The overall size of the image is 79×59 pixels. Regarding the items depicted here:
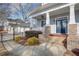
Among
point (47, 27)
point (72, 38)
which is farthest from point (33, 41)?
point (72, 38)

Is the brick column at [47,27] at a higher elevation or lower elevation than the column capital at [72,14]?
lower

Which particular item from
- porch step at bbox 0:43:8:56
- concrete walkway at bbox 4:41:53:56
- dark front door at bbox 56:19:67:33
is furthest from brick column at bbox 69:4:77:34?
porch step at bbox 0:43:8:56

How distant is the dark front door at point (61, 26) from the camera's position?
9.89 ft

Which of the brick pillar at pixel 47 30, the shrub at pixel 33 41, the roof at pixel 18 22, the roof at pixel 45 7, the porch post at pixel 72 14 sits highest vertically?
the roof at pixel 45 7

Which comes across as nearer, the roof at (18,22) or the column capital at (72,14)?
the column capital at (72,14)

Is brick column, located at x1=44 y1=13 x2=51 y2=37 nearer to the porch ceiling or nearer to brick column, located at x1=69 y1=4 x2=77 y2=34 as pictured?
the porch ceiling

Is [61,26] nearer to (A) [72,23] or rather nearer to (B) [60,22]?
(B) [60,22]

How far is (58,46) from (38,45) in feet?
1.16

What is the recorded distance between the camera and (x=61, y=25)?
10.2 ft

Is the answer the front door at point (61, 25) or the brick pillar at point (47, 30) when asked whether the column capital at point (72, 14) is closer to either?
the front door at point (61, 25)

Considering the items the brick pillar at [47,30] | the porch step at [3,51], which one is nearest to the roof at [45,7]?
the brick pillar at [47,30]

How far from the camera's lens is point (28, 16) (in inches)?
122

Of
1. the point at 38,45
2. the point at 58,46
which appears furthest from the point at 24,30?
the point at 58,46

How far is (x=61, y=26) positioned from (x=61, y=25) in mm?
30
